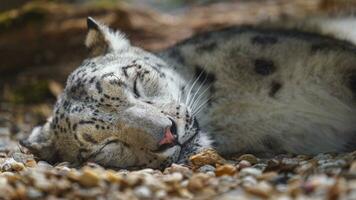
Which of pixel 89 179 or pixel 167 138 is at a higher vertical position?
pixel 167 138

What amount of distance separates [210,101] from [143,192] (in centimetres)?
160

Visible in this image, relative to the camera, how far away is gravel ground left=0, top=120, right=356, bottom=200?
112 inches

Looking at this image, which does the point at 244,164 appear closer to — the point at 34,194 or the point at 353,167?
the point at 353,167

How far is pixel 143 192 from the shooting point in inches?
120

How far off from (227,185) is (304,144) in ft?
4.47

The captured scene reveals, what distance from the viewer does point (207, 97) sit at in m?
4.54

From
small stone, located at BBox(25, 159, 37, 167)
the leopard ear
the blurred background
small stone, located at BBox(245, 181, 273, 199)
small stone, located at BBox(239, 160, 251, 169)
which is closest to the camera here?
small stone, located at BBox(245, 181, 273, 199)

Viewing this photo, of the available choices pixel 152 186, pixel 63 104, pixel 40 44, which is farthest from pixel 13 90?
pixel 152 186

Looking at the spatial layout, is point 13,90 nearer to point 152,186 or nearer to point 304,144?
point 304,144

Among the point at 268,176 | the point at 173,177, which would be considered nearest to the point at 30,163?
the point at 173,177

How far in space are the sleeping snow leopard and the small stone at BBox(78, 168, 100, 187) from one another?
1.92 feet

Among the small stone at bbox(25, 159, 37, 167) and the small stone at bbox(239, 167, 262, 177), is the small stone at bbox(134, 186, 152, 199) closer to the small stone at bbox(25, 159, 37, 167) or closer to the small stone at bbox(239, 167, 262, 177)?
the small stone at bbox(239, 167, 262, 177)

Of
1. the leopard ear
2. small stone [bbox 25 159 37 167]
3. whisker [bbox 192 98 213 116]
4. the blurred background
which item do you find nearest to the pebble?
small stone [bbox 25 159 37 167]

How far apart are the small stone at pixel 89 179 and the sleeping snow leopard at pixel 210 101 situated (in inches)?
23.0
